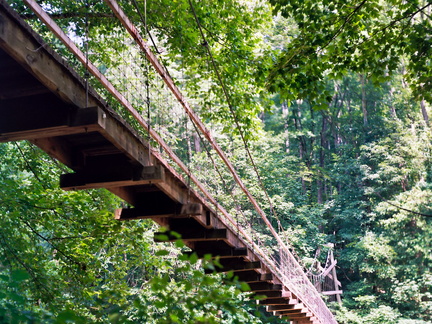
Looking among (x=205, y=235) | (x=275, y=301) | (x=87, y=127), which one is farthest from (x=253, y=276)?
(x=87, y=127)

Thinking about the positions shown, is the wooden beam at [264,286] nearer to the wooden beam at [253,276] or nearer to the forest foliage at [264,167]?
the forest foliage at [264,167]

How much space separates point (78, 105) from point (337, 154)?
23076 millimetres

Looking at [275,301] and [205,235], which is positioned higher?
[205,235]

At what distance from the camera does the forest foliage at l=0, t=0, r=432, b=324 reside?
5320 millimetres

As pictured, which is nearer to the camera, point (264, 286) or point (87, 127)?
point (87, 127)

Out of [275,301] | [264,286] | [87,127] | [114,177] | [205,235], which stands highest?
[87,127]

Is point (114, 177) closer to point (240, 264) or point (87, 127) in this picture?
point (87, 127)

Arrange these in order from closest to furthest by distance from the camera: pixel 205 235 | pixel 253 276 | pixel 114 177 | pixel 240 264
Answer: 1. pixel 114 177
2. pixel 205 235
3. pixel 240 264
4. pixel 253 276

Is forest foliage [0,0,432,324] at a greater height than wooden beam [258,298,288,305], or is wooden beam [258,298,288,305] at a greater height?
forest foliage [0,0,432,324]

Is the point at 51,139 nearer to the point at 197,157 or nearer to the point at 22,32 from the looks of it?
the point at 22,32

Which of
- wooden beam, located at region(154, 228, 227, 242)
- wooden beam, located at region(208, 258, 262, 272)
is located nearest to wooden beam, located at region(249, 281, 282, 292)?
wooden beam, located at region(208, 258, 262, 272)

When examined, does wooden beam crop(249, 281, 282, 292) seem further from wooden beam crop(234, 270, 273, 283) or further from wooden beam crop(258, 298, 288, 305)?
wooden beam crop(258, 298, 288, 305)

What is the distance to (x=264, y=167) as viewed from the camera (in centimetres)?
2006

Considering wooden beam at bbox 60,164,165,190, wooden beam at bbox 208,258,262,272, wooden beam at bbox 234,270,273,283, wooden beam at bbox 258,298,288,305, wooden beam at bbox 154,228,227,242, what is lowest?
wooden beam at bbox 258,298,288,305
